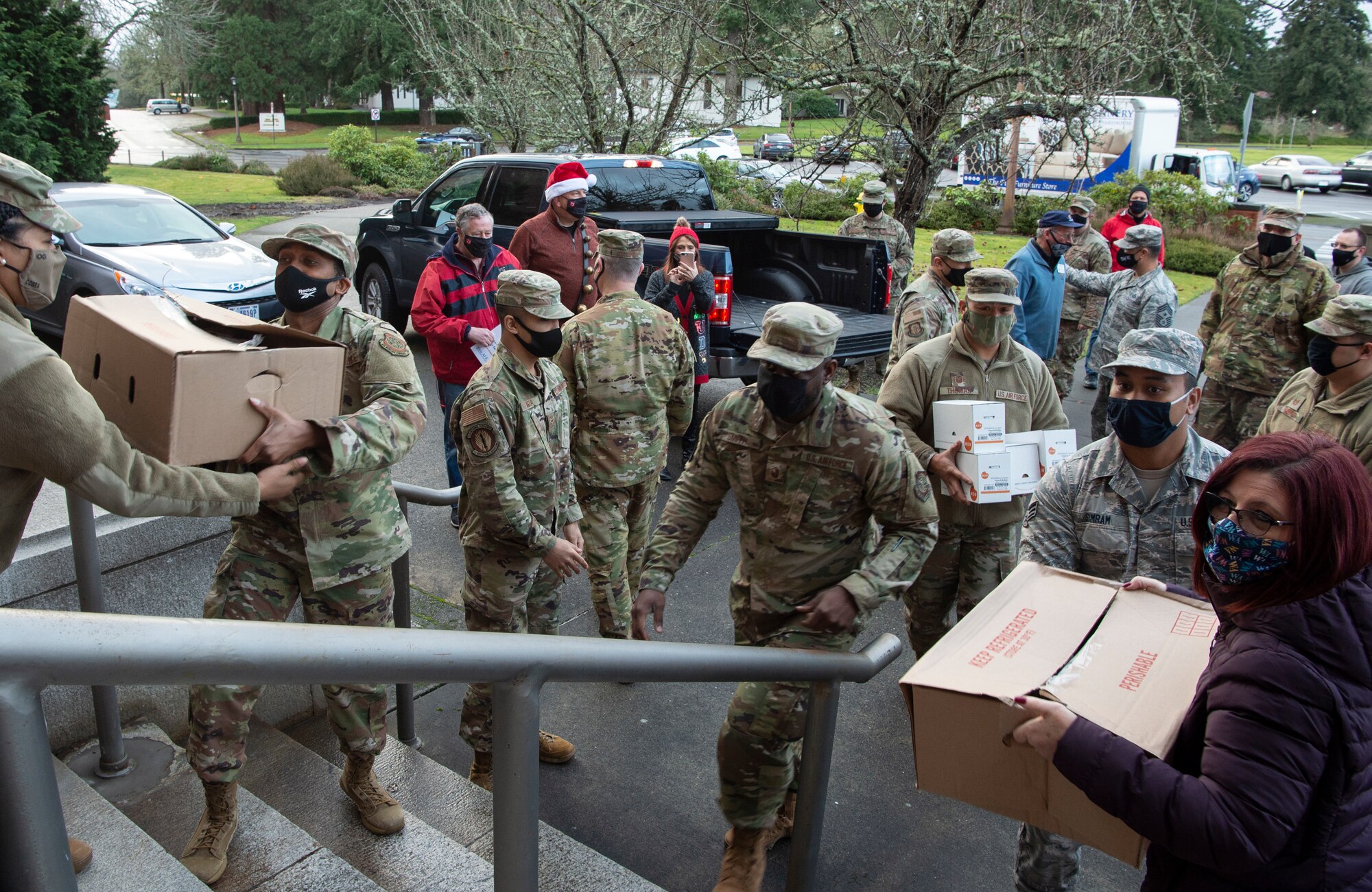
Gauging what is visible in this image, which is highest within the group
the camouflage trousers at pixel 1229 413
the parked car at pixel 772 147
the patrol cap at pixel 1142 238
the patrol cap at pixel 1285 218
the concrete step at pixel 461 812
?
the parked car at pixel 772 147

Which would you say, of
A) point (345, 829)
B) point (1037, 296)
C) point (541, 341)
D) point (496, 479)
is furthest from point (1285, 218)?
point (345, 829)

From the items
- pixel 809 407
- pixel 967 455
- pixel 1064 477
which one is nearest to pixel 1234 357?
pixel 967 455

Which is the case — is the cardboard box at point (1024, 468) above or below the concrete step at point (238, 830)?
above

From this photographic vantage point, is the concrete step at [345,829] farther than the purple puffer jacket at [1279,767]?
Yes

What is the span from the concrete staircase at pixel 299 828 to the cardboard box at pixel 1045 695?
3.93ft

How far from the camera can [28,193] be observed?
2467 millimetres

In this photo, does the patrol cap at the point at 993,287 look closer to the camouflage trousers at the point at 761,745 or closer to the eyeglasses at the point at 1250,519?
the camouflage trousers at the point at 761,745

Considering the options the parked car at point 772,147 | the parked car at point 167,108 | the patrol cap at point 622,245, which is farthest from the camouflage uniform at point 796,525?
the parked car at point 167,108

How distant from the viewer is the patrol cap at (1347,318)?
4.33 m

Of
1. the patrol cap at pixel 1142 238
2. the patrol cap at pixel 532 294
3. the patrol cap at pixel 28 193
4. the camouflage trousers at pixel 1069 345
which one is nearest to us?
the patrol cap at pixel 28 193

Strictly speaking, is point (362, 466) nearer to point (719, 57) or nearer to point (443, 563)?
point (443, 563)

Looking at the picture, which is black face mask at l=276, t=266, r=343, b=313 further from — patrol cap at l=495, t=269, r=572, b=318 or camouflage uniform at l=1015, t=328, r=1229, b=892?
camouflage uniform at l=1015, t=328, r=1229, b=892

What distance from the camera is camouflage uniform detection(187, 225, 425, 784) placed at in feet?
9.86

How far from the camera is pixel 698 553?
624 centimetres
